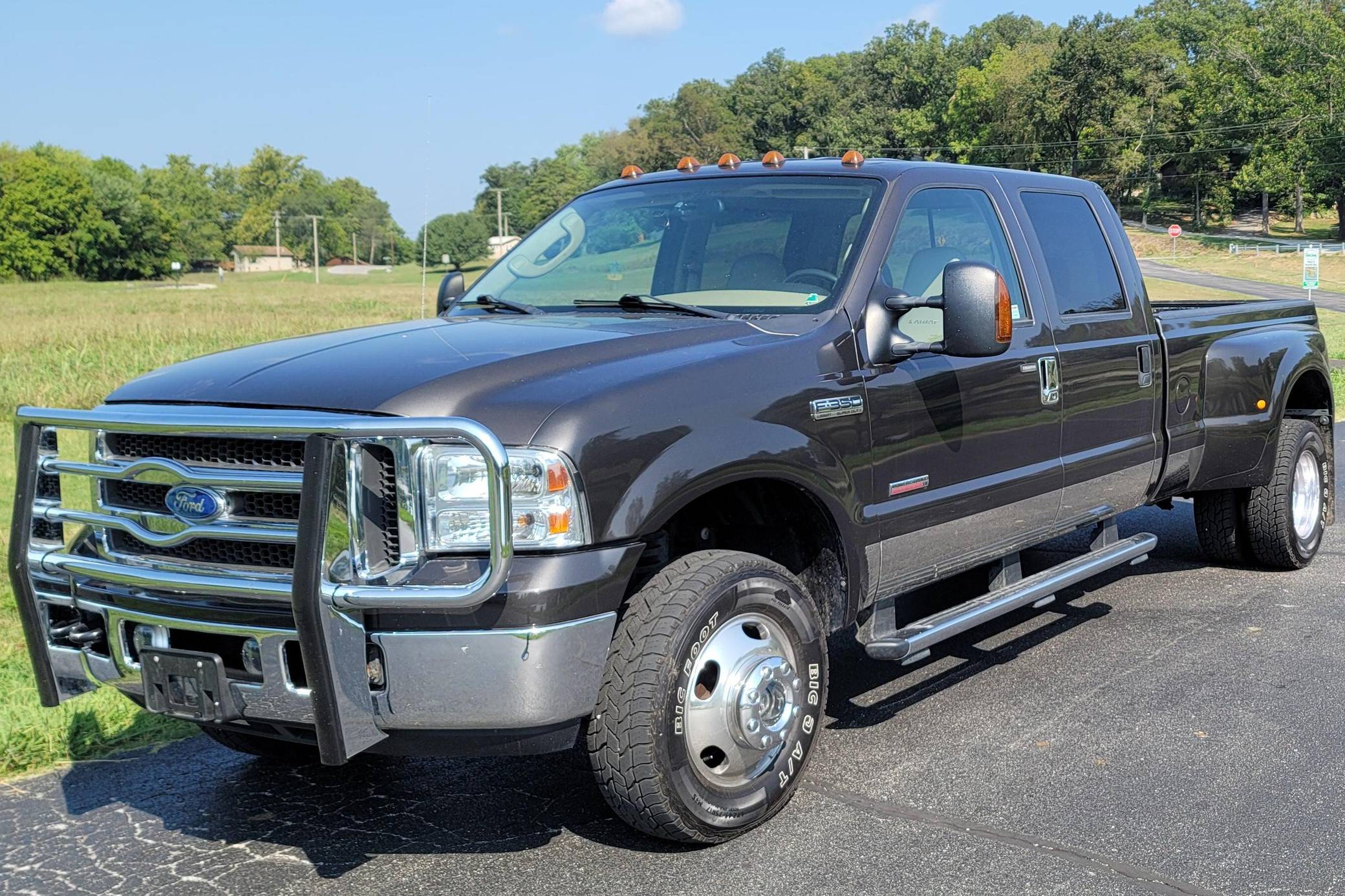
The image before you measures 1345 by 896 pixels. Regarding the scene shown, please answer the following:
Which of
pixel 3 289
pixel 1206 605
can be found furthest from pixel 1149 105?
pixel 1206 605

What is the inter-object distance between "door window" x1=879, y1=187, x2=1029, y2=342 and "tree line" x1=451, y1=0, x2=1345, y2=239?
162 feet

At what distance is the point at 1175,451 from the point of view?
606 centimetres

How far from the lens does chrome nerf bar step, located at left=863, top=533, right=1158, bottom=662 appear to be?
4223 mm

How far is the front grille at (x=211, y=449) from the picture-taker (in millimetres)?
3250

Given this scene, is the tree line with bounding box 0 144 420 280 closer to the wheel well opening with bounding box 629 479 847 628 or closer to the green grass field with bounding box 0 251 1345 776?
the green grass field with bounding box 0 251 1345 776

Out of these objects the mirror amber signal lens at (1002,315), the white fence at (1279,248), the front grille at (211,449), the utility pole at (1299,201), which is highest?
the utility pole at (1299,201)

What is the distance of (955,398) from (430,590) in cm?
221

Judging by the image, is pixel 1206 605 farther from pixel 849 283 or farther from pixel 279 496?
pixel 279 496

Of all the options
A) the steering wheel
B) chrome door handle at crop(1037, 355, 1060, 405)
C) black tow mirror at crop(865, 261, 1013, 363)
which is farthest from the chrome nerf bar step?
the steering wheel

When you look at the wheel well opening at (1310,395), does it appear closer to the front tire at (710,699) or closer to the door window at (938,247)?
the door window at (938,247)

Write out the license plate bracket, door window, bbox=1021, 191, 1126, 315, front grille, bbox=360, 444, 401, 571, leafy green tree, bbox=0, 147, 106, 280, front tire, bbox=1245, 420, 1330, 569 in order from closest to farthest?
1. front grille, bbox=360, 444, 401, 571
2. the license plate bracket
3. door window, bbox=1021, 191, 1126, 315
4. front tire, bbox=1245, 420, 1330, 569
5. leafy green tree, bbox=0, 147, 106, 280

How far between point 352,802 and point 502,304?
71.9 inches

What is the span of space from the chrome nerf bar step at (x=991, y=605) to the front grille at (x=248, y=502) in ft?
6.27

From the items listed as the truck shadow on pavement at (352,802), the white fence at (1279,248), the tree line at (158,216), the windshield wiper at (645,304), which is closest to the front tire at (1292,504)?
the truck shadow on pavement at (352,802)
